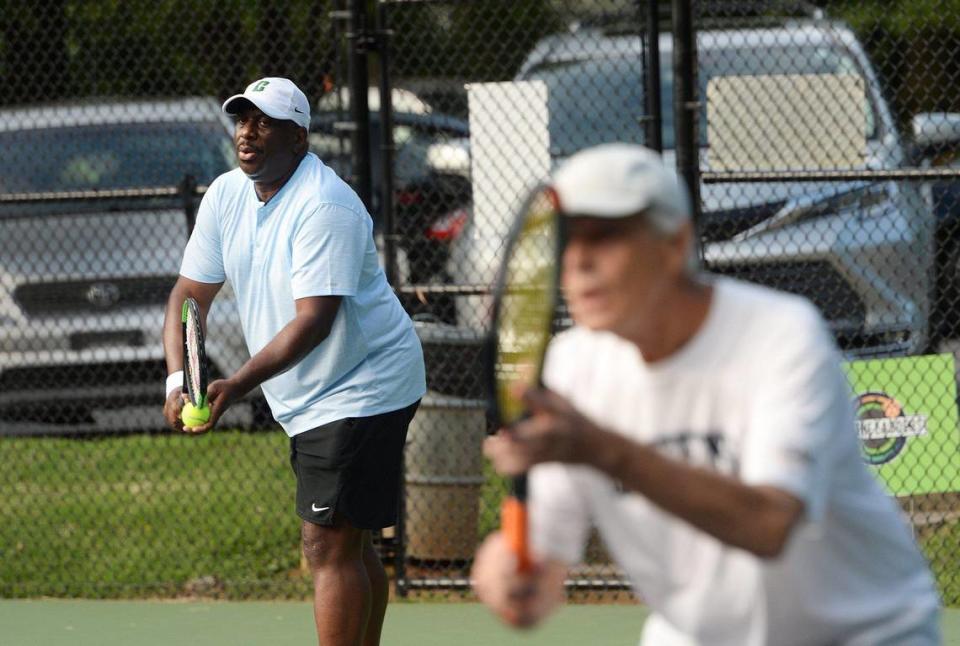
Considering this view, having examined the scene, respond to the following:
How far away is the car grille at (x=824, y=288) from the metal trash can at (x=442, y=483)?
1.21m

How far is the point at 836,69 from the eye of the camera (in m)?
7.42

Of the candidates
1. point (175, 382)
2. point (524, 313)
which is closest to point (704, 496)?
point (524, 313)

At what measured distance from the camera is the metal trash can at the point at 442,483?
6613 mm

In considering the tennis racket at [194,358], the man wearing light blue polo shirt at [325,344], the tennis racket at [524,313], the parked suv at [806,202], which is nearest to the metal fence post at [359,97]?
the parked suv at [806,202]

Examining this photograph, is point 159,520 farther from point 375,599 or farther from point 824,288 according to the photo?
point 824,288

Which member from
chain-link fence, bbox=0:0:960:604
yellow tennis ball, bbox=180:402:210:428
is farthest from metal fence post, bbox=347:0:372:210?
yellow tennis ball, bbox=180:402:210:428

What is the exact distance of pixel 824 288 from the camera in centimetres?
687

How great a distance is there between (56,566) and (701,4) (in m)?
3.49

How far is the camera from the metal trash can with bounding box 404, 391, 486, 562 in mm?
6613

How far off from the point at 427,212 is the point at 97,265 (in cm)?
213

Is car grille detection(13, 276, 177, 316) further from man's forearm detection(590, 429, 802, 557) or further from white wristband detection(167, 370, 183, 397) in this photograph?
man's forearm detection(590, 429, 802, 557)

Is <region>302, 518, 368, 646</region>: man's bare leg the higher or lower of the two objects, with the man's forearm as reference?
lower

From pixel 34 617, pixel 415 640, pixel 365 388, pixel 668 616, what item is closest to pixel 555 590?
pixel 668 616

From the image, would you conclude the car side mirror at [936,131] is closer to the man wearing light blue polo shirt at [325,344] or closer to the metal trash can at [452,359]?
the metal trash can at [452,359]
